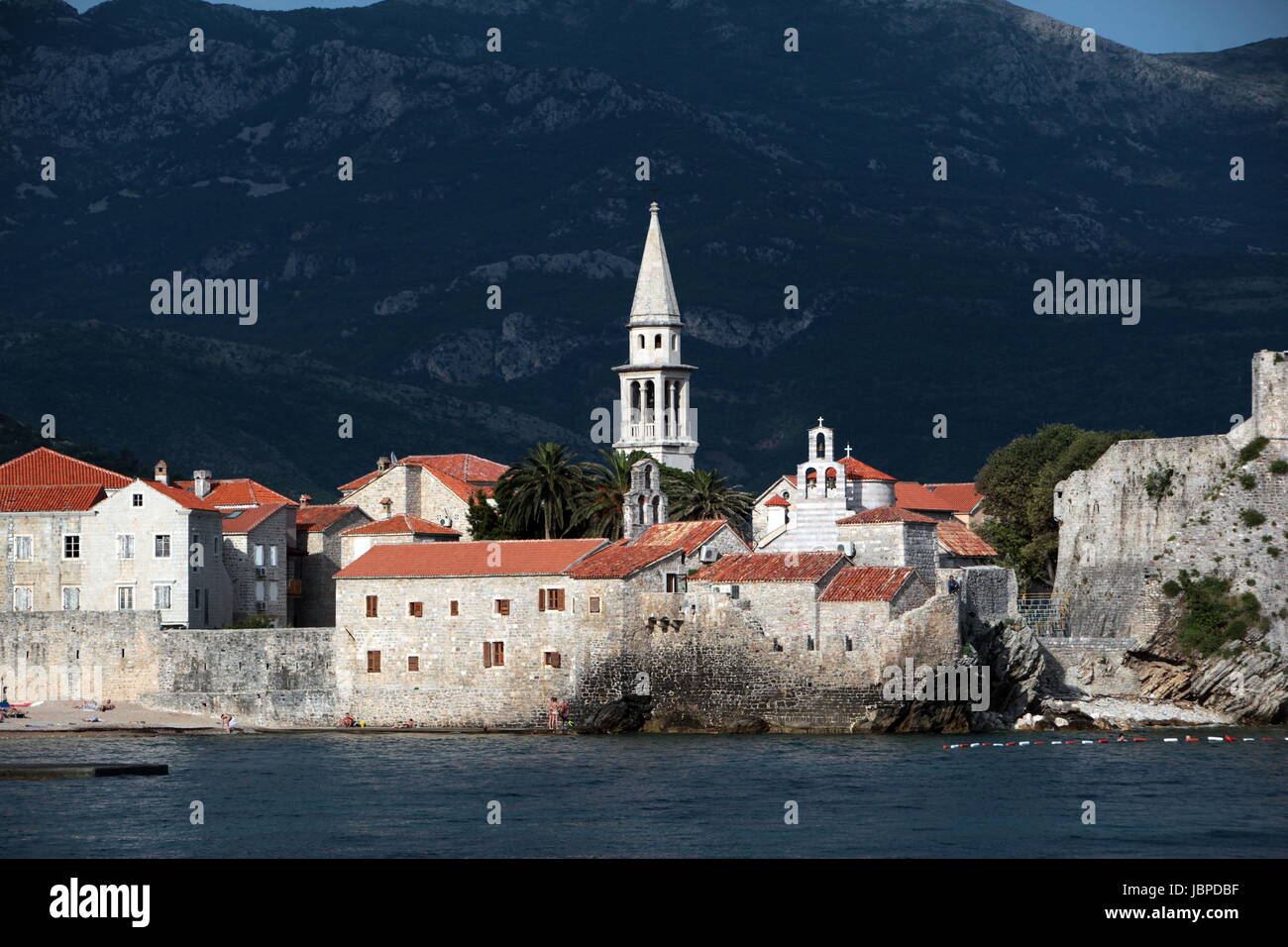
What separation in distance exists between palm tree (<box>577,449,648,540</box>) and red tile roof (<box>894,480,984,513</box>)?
2482 centimetres

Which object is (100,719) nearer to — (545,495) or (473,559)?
(473,559)

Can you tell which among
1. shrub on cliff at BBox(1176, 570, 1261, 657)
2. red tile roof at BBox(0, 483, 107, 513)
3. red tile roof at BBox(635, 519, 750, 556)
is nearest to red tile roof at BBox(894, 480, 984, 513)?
shrub on cliff at BBox(1176, 570, 1261, 657)

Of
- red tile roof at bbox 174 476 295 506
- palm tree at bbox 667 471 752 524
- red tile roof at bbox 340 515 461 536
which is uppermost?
red tile roof at bbox 174 476 295 506

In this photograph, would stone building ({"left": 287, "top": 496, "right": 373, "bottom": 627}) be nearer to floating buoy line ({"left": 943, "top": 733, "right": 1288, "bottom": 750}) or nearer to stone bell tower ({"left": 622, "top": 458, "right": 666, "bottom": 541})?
stone bell tower ({"left": 622, "top": 458, "right": 666, "bottom": 541})

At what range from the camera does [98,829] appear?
5275 centimetres

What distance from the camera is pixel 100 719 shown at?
78438 millimetres

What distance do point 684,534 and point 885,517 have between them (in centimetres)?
686

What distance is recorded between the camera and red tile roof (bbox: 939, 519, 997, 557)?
80.1 meters

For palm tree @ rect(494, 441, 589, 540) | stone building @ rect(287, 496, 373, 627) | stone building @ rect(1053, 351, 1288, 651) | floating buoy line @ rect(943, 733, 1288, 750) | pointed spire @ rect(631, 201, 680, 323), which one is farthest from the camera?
pointed spire @ rect(631, 201, 680, 323)

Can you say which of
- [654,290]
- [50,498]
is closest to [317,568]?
[50,498]

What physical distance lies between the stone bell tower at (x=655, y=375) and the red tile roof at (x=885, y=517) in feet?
122

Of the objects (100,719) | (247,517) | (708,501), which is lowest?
(100,719)

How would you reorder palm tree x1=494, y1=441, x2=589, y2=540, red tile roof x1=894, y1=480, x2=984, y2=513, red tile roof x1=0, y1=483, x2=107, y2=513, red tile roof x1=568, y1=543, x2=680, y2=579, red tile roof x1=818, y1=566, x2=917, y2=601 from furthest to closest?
red tile roof x1=894, y1=480, x2=984, y2=513
red tile roof x1=0, y1=483, x2=107, y2=513
palm tree x1=494, y1=441, x2=589, y2=540
red tile roof x1=568, y1=543, x2=680, y2=579
red tile roof x1=818, y1=566, x2=917, y2=601
